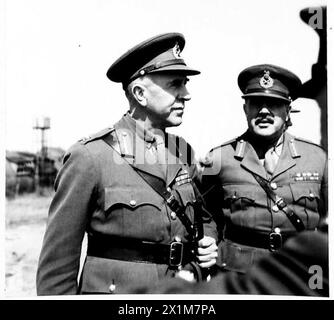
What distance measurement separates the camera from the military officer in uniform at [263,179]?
2520mm

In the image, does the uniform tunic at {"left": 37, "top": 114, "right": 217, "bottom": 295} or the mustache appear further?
the mustache

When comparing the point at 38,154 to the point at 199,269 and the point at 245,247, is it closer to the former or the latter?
the point at 199,269

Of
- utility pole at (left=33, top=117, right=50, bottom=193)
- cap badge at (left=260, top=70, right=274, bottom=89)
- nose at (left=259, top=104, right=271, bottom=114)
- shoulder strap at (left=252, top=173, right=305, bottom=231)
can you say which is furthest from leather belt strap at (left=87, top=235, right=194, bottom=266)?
cap badge at (left=260, top=70, right=274, bottom=89)

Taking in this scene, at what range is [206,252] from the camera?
7.89 ft

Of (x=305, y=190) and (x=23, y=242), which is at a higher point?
(x=305, y=190)

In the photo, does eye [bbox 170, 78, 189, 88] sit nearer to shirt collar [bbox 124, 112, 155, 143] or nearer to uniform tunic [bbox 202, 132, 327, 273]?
shirt collar [bbox 124, 112, 155, 143]

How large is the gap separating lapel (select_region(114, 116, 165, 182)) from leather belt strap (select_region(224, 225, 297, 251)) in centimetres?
51

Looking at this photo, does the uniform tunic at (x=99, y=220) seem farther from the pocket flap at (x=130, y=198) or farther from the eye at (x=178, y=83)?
the eye at (x=178, y=83)

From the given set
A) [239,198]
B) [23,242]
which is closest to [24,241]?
[23,242]

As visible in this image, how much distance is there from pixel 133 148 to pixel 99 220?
1.18 ft

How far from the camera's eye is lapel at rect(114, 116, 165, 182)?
2305mm

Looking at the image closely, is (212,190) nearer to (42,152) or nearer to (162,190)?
(162,190)

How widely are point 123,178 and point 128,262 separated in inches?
14.3
